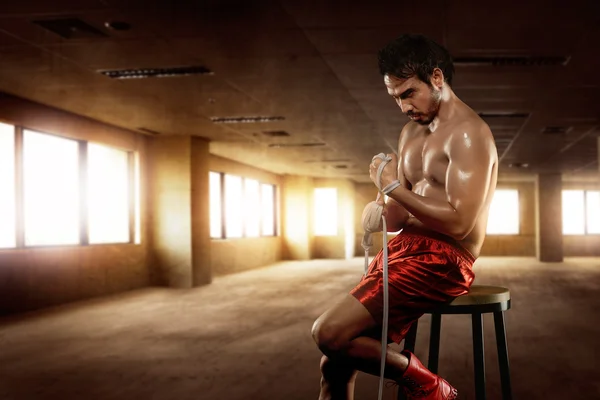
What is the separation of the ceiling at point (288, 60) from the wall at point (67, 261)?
0.82 ft

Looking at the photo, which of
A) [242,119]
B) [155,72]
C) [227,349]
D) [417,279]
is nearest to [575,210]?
[242,119]

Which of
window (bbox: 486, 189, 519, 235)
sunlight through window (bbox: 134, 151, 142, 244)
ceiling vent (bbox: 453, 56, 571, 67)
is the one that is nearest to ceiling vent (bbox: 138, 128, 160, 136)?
sunlight through window (bbox: 134, 151, 142, 244)

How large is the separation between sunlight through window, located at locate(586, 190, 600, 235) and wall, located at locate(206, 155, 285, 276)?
408 inches

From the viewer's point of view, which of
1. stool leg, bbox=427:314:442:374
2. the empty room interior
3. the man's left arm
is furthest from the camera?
the empty room interior

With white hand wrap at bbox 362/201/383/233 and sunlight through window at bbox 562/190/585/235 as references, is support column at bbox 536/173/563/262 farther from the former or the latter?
white hand wrap at bbox 362/201/383/233

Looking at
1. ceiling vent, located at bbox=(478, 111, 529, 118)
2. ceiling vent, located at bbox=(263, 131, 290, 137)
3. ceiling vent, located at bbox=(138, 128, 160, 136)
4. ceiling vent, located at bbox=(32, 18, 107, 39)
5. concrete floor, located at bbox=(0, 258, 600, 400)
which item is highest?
ceiling vent, located at bbox=(32, 18, 107, 39)

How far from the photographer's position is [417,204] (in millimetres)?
1617

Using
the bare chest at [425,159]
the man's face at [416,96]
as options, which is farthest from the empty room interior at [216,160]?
the man's face at [416,96]

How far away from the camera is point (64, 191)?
7785 millimetres

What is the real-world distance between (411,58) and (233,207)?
11.7 metres

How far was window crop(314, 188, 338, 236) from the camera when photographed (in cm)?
1814

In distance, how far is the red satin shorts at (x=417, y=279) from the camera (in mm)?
1692

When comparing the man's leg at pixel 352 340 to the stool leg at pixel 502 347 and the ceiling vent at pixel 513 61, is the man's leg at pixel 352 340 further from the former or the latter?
the ceiling vent at pixel 513 61

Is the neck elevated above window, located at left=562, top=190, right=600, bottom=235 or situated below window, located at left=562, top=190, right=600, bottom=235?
above
